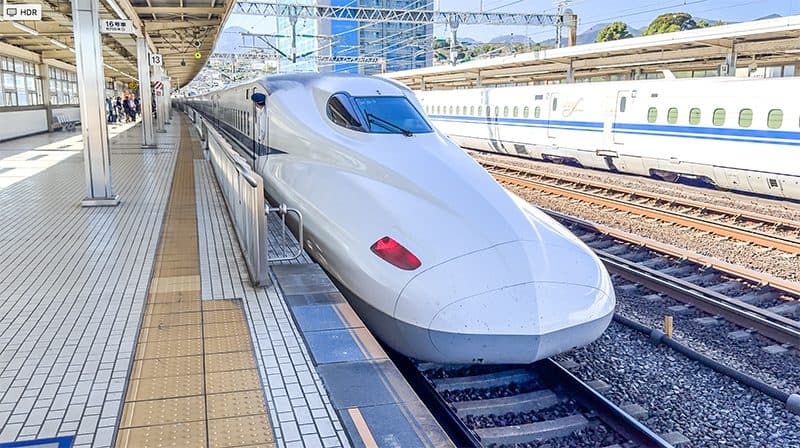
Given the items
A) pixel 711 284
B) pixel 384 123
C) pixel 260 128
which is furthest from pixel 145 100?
pixel 711 284

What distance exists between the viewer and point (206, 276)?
634 centimetres

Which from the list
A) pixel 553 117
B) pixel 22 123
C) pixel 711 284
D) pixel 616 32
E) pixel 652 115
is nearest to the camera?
pixel 711 284

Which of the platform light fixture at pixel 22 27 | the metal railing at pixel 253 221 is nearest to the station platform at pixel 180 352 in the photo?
the metal railing at pixel 253 221

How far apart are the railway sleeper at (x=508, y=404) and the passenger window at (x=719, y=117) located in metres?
11.4

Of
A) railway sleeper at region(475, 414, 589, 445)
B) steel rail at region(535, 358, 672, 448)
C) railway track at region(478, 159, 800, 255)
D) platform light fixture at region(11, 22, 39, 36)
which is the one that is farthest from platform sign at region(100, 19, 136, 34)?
railway sleeper at region(475, 414, 589, 445)

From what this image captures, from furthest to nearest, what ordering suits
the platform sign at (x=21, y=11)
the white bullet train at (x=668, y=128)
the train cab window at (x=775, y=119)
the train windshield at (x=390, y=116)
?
the white bullet train at (x=668, y=128) < the train cab window at (x=775, y=119) < the platform sign at (x=21, y=11) < the train windshield at (x=390, y=116)

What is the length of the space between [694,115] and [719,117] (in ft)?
2.38

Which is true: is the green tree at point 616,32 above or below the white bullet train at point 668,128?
above

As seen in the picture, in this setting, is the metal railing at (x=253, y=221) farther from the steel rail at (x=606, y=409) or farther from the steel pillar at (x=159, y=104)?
the steel pillar at (x=159, y=104)

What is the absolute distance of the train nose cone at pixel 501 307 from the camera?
4.43 m

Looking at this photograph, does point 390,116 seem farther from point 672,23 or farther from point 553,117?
point 672,23

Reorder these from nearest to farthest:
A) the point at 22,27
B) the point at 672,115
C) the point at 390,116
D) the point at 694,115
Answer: the point at 390,116
the point at 694,115
the point at 672,115
the point at 22,27

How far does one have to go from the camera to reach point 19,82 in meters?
24.5

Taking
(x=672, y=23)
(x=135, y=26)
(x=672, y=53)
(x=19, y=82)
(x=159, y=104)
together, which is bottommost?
(x=159, y=104)
